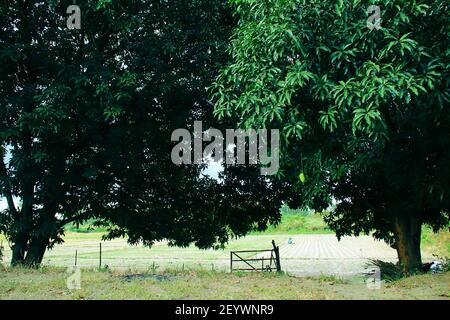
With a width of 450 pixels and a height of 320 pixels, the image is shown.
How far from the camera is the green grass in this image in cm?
971

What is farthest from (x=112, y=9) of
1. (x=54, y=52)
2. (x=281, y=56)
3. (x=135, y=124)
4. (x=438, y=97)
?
(x=438, y=97)

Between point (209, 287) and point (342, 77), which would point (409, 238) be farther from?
point (342, 77)

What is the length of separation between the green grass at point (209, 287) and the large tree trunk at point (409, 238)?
5.71 meters

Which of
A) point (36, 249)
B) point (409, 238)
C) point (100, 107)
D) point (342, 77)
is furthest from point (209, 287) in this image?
point (409, 238)

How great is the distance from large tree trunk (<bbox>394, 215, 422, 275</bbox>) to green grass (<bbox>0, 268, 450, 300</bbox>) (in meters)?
5.71

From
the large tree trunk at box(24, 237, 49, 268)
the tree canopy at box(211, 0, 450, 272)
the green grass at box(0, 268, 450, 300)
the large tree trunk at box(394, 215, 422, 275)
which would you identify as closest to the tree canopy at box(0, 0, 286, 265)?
the large tree trunk at box(24, 237, 49, 268)

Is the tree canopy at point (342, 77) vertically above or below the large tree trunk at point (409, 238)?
above

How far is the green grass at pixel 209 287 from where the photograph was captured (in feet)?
31.9

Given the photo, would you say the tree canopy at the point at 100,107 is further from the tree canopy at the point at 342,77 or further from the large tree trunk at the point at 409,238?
the large tree trunk at the point at 409,238

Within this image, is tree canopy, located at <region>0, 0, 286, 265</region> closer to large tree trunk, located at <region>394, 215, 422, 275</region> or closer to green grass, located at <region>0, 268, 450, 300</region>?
green grass, located at <region>0, 268, 450, 300</region>

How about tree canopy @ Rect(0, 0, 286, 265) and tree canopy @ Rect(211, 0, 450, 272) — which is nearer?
tree canopy @ Rect(211, 0, 450, 272)

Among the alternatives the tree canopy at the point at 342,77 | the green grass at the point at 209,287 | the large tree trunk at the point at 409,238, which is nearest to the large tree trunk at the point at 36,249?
the green grass at the point at 209,287

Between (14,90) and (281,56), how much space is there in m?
11.0
